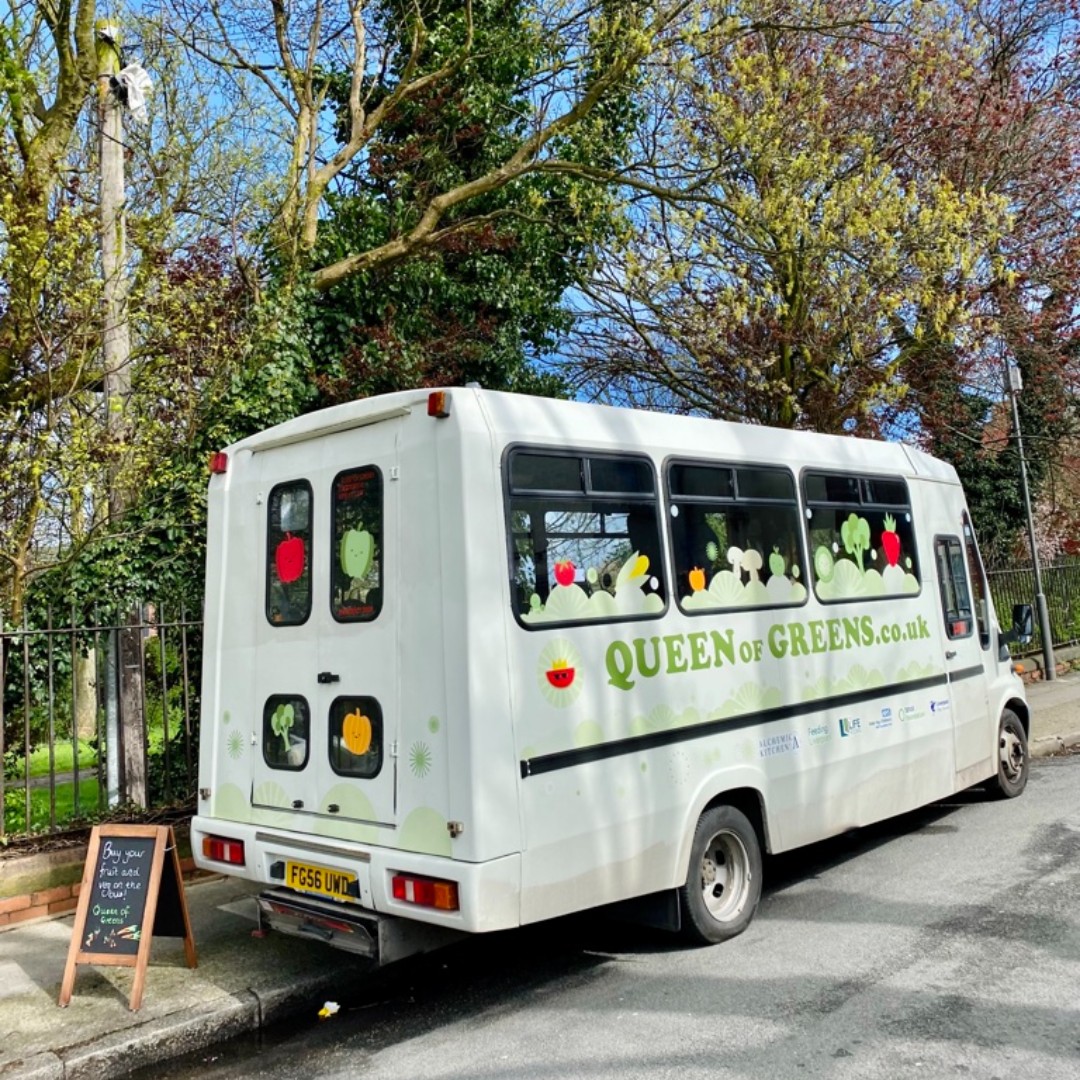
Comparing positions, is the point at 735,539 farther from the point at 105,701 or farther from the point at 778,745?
the point at 105,701

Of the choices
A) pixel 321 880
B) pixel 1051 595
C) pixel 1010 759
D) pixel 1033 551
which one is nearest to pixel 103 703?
pixel 321 880

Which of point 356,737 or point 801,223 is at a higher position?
point 801,223

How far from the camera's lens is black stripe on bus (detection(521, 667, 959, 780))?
4469mm

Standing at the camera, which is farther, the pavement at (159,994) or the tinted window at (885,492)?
the tinted window at (885,492)

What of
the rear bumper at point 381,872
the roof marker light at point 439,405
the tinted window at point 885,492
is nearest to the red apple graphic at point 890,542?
the tinted window at point 885,492

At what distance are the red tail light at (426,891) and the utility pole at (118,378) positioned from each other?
3.33m

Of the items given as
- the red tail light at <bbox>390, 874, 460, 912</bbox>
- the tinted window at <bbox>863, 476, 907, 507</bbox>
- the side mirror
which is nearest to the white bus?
the red tail light at <bbox>390, 874, 460, 912</bbox>

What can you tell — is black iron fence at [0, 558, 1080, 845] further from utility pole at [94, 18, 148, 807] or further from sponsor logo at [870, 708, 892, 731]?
sponsor logo at [870, 708, 892, 731]

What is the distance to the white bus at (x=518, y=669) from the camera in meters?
4.32

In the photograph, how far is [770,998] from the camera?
14.8ft

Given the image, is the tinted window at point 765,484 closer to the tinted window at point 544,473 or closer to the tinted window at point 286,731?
the tinted window at point 544,473

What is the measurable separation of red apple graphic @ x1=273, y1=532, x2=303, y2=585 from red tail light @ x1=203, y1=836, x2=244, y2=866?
56.0 inches

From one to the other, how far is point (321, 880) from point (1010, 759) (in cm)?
635

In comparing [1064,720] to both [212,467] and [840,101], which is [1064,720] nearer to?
[840,101]
